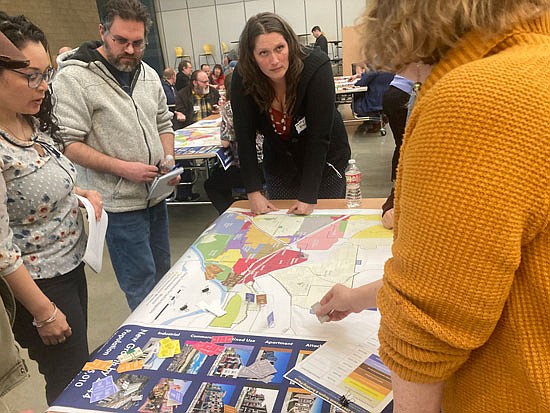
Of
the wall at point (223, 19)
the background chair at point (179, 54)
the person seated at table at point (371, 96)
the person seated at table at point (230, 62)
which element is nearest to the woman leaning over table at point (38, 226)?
the person seated at table at point (230, 62)

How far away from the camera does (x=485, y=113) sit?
0.46m

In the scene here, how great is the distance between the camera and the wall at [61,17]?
870cm

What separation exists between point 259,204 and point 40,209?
89 centimetres

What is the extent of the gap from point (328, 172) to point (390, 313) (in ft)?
5.47

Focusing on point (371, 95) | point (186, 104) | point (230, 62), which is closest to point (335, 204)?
point (186, 104)

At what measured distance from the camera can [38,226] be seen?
137cm

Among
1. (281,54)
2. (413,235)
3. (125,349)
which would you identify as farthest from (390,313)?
(281,54)

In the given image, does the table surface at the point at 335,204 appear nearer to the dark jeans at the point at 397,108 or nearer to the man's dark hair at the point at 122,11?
the man's dark hair at the point at 122,11

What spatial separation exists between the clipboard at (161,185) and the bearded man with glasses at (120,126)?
3 cm

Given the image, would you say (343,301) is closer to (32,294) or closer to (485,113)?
(485,113)

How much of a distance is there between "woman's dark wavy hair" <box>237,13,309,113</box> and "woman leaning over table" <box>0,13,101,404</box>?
31.3 inches

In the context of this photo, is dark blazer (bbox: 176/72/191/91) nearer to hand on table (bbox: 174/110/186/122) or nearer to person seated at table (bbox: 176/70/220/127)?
person seated at table (bbox: 176/70/220/127)

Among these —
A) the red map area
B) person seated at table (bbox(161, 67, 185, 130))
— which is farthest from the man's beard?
person seated at table (bbox(161, 67, 185, 130))

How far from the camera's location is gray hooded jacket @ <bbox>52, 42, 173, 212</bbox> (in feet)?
6.02
